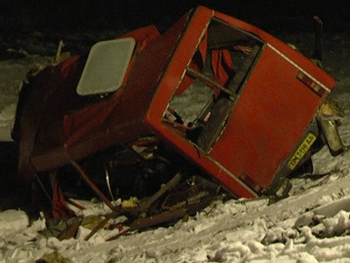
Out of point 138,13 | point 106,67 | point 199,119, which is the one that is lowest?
point 138,13

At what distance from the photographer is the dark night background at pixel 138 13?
10992 millimetres

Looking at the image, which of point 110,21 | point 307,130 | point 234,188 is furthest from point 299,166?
point 110,21

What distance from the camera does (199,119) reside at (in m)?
5.68

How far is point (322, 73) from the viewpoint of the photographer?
17.6 ft

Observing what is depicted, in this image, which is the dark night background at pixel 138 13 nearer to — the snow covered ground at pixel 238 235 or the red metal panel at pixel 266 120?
the snow covered ground at pixel 238 235

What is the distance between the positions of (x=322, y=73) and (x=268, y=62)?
0.49 metres

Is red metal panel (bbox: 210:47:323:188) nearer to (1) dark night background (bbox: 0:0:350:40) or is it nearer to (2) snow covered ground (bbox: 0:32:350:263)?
(2) snow covered ground (bbox: 0:32:350:263)

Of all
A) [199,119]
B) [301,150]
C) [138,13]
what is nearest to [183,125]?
[199,119]

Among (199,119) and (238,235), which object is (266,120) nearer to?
(199,119)

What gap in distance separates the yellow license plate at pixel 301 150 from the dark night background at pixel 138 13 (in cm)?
583

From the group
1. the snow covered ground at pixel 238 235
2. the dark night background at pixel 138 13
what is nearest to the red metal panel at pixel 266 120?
the snow covered ground at pixel 238 235

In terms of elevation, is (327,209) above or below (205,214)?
above

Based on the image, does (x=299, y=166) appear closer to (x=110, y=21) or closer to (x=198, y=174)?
(x=198, y=174)

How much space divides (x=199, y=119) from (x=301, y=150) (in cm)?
90
